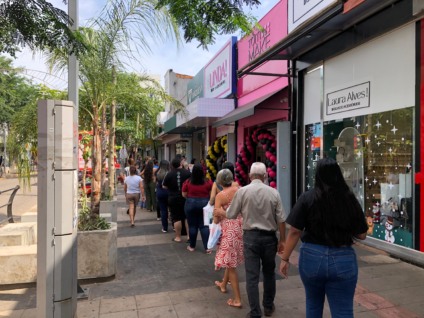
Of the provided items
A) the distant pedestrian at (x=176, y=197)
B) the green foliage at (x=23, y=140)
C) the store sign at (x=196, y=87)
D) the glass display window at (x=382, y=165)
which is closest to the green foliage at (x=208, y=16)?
the green foliage at (x=23, y=140)

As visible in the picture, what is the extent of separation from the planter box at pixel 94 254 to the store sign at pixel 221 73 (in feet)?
29.0

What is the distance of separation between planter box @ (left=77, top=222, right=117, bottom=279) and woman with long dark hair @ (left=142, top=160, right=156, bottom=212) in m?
6.19

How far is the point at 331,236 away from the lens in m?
2.68

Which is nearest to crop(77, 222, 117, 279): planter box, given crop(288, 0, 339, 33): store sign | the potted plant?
the potted plant

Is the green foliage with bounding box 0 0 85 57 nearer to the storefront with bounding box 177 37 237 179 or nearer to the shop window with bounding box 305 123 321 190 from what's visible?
the shop window with bounding box 305 123 321 190

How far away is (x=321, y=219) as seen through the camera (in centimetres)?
270

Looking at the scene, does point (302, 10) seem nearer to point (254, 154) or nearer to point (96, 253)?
point (254, 154)

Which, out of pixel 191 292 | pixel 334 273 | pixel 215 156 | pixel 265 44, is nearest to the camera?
pixel 334 273

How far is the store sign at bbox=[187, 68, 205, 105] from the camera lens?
57.3ft

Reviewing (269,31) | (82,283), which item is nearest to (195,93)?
(269,31)

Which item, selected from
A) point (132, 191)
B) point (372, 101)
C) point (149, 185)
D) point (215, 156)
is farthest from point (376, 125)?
point (215, 156)

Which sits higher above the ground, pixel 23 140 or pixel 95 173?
pixel 23 140

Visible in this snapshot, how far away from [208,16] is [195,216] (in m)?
3.86

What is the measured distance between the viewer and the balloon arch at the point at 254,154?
977 cm
